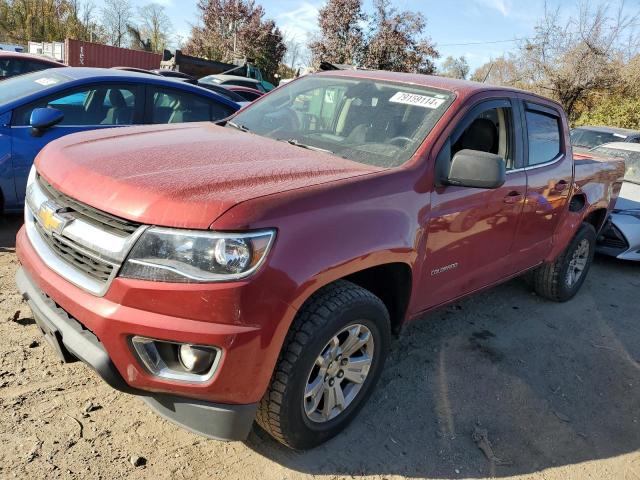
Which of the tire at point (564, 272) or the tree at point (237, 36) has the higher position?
the tree at point (237, 36)

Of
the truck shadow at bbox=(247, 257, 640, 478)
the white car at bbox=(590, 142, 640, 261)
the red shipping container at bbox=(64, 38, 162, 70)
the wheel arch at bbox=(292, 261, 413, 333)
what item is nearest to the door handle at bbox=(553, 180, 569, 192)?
the truck shadow at bbox=(247, 257, 640, 478)

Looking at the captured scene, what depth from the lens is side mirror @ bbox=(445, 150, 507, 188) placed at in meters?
2.70

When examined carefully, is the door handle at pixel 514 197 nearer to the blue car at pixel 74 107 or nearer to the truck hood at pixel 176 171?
the truck hood at pixel 176 171

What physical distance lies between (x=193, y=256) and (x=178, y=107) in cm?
391

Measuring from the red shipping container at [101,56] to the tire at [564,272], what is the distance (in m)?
27.5

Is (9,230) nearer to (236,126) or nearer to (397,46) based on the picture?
(236,126)

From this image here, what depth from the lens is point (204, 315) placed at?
1936 mm

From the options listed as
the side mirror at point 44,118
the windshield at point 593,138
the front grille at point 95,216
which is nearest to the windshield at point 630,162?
the windshield at point 593,138

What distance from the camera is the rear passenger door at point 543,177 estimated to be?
372 centimetres

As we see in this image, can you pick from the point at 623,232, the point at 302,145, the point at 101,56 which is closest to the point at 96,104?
the point at 302,145

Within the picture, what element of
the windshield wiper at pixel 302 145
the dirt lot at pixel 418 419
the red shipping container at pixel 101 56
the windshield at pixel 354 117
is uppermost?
the red shipping container at pixel 101 56

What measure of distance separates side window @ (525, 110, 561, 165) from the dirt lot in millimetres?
1362

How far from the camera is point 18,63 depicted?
339 inches

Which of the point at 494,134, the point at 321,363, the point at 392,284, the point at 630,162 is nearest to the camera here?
the point at 321,363
